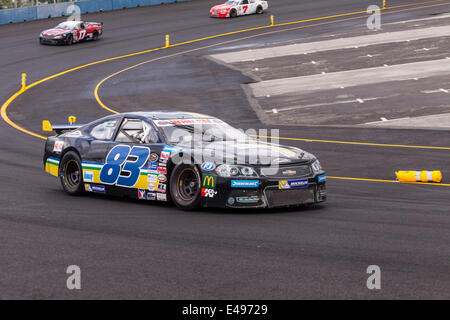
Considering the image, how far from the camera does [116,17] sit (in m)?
54.9

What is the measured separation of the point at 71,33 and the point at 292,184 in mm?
37545

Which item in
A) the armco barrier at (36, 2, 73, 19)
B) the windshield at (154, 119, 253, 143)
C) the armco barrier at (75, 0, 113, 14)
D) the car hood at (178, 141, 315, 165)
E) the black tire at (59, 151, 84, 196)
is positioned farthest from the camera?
the armco barrier at (75, 0, 113, 14)

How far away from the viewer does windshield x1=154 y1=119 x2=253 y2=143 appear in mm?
11273

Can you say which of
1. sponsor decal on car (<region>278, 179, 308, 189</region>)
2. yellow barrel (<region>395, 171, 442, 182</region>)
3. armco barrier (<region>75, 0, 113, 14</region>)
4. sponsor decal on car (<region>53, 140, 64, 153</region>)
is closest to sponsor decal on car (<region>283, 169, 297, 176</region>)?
sponsor decal on car (<region>278, 179, 308, 189</region>)

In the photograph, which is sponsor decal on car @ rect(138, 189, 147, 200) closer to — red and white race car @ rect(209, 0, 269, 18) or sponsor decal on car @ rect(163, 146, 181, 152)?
sponsor decal on car @ rect(163, 146, 181, 152)

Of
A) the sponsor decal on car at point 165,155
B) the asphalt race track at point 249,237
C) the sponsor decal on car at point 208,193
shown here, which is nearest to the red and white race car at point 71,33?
the asphalt race track at point 249,237

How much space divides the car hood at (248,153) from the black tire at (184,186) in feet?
0.94

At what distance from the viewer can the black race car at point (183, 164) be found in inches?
406

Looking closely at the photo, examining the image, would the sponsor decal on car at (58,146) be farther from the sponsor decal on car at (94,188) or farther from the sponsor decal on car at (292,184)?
the sponsor decal on car at (292,184)

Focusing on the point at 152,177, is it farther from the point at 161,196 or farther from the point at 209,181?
the point at 209,181

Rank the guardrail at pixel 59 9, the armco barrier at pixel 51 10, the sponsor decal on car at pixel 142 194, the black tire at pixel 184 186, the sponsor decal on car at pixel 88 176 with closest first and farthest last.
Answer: the black tire at pixel 184 186, the sponsor decal on car at pixel 142 194, the sponsor decal on car at pixel 88 176, the guardrail at pixel 59 9, the armco barrier at pixel 51 10

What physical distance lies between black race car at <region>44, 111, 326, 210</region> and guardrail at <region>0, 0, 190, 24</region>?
43185 mm

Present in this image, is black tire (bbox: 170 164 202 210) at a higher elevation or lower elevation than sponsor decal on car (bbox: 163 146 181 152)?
lower
